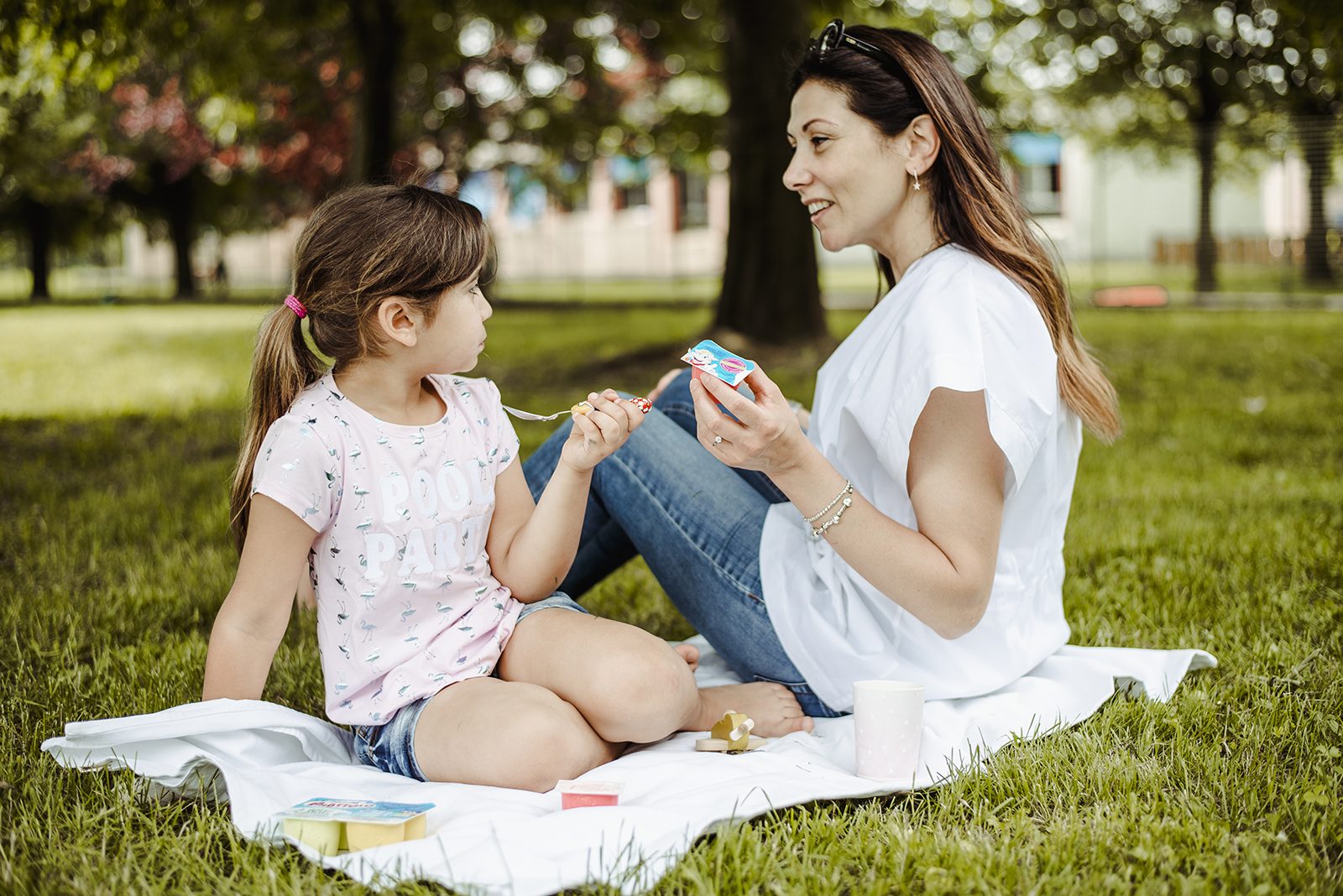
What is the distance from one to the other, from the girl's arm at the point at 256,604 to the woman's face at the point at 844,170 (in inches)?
50.0

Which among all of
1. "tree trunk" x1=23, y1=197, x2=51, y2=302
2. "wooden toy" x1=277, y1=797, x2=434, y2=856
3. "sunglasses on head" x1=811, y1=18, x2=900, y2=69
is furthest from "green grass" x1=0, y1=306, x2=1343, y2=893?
"tree trunk" x1=23, y1=197, x2=51, y2=302

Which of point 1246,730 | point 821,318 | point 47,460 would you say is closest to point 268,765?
point 1246,730

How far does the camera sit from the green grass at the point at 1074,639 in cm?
202

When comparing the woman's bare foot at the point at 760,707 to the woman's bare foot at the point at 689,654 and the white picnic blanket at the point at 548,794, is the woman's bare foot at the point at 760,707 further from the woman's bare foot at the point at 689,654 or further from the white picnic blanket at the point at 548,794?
the woman's bare foot at the point at 689,654

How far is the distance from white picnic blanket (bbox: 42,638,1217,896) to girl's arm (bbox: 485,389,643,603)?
44cm

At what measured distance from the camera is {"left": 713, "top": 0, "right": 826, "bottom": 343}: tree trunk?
8703 mm

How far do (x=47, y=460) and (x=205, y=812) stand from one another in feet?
15.4

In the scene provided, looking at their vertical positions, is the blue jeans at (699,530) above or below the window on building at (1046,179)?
below

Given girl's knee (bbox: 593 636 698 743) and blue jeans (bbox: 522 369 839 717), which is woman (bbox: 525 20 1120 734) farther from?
girl's knee (bbox: 593 636 698 743)

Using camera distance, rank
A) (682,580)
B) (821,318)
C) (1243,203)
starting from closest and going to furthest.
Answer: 1. (682,580)
2. (821,318)
3. (1243,203)

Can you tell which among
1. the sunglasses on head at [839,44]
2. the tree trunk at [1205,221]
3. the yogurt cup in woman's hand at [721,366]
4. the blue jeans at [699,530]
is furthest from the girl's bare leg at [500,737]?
the tree trunk at [1205,221]

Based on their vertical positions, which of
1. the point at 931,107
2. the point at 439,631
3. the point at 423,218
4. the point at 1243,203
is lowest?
the point at 439,631

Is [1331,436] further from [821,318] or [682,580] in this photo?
[682,580]

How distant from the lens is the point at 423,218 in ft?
8.12
